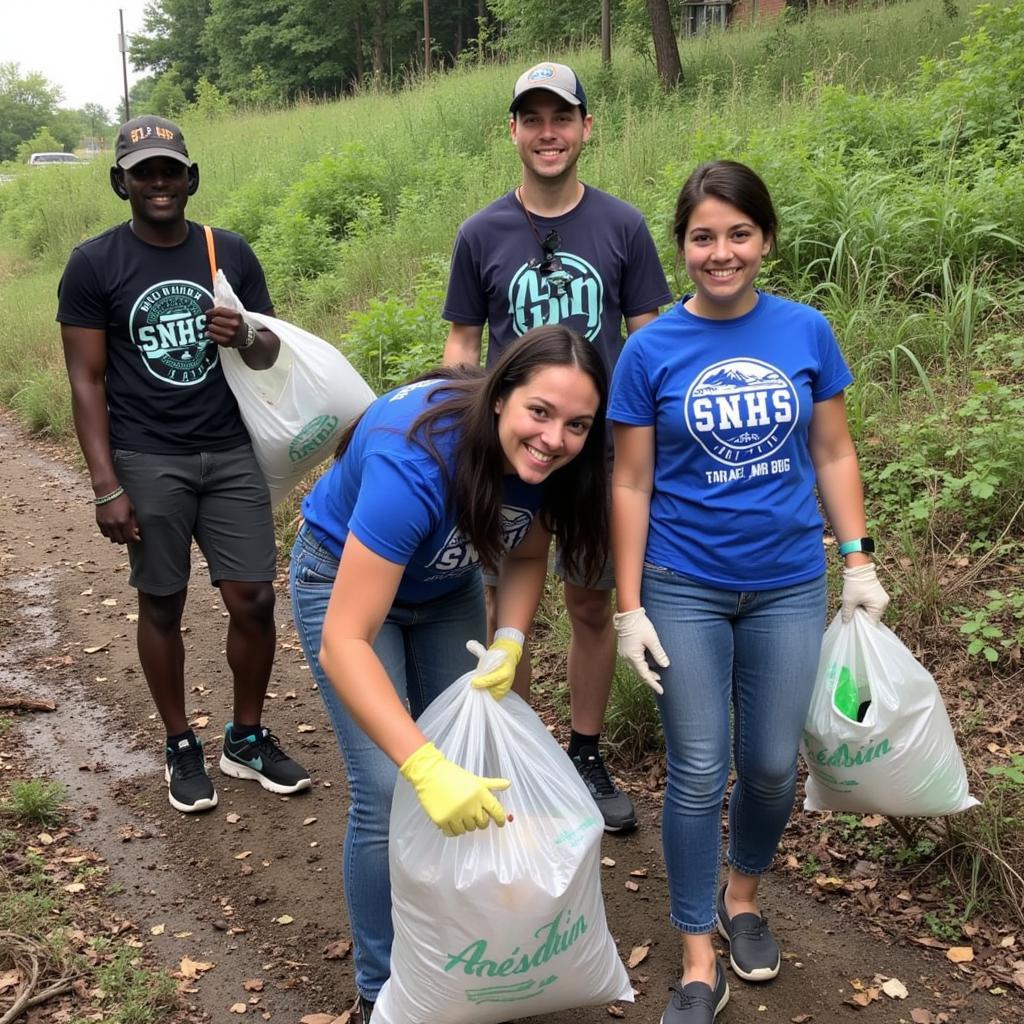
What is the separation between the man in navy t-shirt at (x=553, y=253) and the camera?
2895 mm

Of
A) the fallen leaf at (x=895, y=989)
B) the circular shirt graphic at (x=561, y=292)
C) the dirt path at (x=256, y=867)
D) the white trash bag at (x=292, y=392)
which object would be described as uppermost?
the circular shirt graphic at (x=561, y=292)

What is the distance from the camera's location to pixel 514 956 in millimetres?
2025

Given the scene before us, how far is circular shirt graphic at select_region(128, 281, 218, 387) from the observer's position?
10.6 ft

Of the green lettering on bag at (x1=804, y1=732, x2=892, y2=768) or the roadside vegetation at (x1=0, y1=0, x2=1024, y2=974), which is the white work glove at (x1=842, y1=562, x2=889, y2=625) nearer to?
the green lettering on bag at (x1=804, y1=732, x2=892, y2=768)

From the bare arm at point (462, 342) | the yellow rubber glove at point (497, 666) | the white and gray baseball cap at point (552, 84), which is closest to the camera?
the yellow rubber glove at point (497, 666)

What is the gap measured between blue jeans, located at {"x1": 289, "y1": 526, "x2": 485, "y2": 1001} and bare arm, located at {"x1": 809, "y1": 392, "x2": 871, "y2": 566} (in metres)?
0.86

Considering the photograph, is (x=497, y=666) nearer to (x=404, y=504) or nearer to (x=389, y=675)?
(x=389, y=675)

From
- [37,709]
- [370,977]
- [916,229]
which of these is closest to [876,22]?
[916,229]

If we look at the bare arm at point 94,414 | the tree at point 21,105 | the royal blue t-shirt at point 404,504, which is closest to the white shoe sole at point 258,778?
the bare arm at point 94,414

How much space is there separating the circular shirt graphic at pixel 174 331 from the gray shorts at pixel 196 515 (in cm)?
28

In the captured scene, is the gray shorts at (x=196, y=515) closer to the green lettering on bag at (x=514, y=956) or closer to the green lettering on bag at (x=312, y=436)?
the green lettering on bag at (x=312, y=436)

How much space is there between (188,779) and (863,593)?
7.66 feet

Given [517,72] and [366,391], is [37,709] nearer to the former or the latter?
[366,391]

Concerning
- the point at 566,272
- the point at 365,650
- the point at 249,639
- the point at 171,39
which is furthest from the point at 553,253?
the point at 171,39
